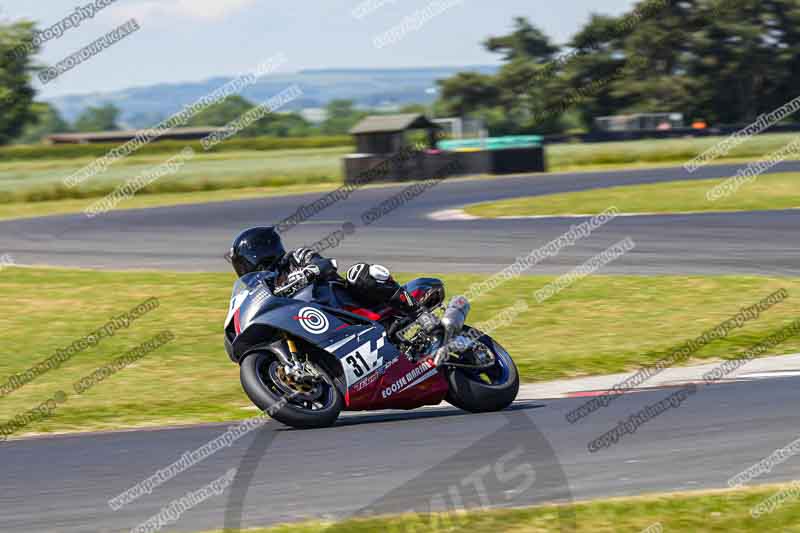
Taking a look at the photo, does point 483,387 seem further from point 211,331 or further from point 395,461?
point 211,331

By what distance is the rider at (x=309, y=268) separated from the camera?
29.9ft

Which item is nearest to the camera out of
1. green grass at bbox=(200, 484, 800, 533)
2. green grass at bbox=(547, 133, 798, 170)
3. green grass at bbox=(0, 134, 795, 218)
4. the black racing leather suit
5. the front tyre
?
green grass at bbox=(200, 484, 800, 533)

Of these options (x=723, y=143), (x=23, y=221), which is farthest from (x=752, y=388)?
(x=723, y=143)

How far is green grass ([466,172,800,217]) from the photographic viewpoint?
29031 mm

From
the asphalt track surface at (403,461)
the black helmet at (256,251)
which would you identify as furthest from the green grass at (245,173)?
the asphalt track surface at (403,461)

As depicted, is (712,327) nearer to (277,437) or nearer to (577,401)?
(577,401)

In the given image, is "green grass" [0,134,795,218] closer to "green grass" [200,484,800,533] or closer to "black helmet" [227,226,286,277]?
"black helmet" [227,226,286,277]

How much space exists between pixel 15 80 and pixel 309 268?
74004 mm

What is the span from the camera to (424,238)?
1006 inches

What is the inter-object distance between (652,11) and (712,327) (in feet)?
219

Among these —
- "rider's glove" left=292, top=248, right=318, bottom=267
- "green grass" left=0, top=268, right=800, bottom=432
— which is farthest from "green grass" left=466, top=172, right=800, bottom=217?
"rider's glove" left=292, top=248, right=318, bottom=267

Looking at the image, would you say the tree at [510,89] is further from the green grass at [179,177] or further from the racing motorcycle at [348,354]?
the racing motorcycle at [348,354]

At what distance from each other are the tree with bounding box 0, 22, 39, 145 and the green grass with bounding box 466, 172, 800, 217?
45.1 m

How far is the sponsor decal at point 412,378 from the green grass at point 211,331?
5.53 feet
